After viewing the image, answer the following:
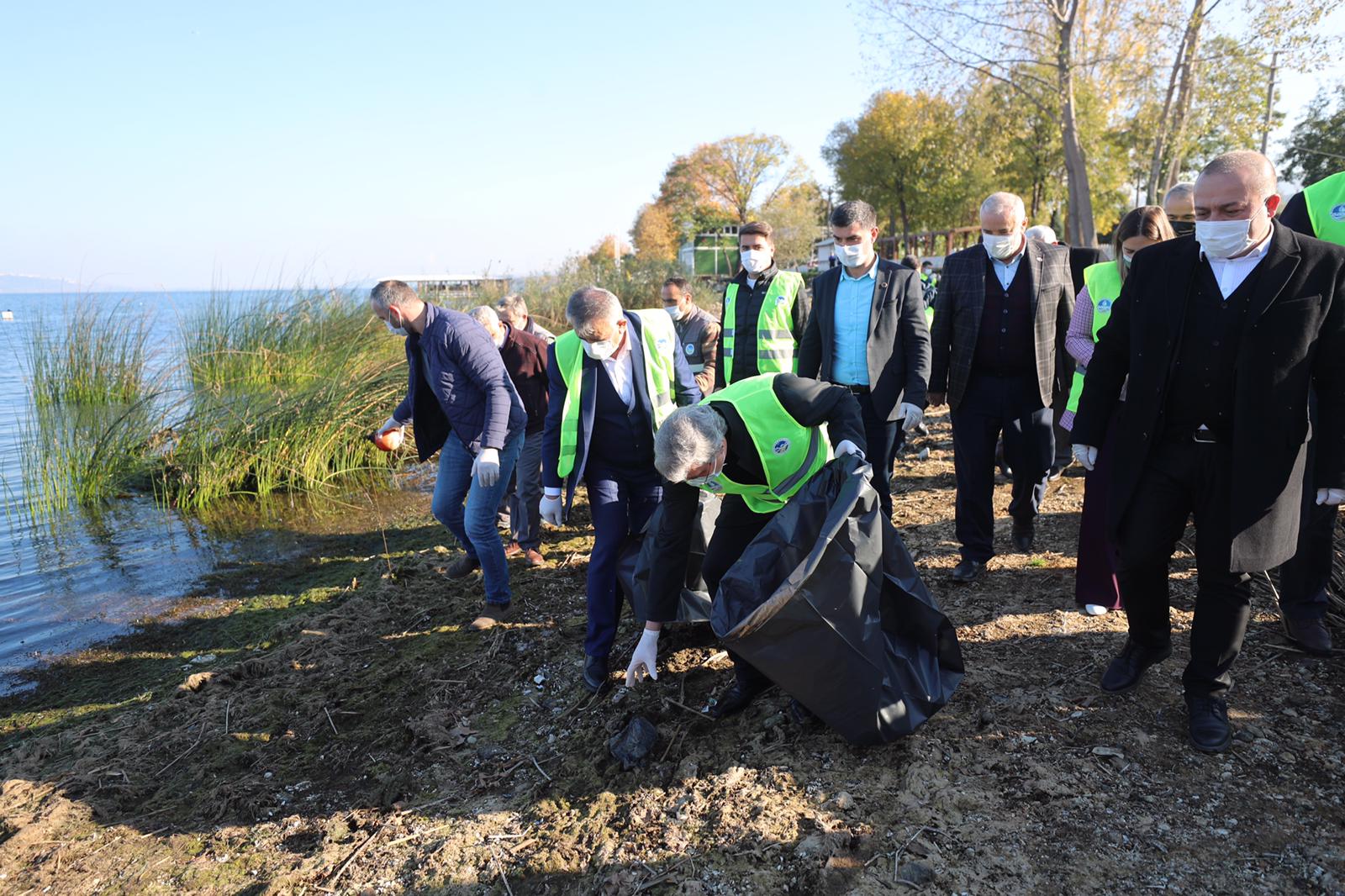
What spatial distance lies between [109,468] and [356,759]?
587cm

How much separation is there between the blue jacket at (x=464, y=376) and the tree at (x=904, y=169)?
30.2 meters

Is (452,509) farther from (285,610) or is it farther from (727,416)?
(727,416)

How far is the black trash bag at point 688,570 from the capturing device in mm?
3109

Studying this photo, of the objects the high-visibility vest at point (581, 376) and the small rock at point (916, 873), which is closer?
the small rock at point (916, 873)

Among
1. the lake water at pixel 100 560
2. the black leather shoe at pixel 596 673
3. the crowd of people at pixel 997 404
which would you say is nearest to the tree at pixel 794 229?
the lake water at pixel 100 560

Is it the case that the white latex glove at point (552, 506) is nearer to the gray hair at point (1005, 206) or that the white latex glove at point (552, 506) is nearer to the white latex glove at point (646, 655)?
the white latex glove at point (646, 655)

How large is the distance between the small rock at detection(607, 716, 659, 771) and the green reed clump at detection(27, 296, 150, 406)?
744 cm

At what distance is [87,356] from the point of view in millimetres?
8203

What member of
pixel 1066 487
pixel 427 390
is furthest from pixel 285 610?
pixel 1066 487

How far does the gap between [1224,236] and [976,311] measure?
1.53 meters

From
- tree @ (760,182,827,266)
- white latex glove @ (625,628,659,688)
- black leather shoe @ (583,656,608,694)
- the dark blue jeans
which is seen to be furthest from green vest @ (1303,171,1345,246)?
tree @ (760,182,827,266)

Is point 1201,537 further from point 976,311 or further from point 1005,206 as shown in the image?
point 1005,206

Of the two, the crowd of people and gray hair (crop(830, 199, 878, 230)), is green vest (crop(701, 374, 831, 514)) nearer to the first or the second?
the crowd of people

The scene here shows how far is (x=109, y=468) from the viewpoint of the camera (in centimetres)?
741
